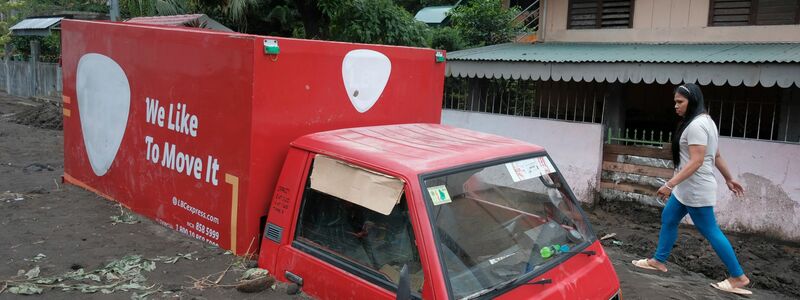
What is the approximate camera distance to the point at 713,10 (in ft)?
32.2

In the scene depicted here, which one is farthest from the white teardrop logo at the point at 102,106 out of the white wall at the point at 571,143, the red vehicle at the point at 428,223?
the white wall at the point at 571,143

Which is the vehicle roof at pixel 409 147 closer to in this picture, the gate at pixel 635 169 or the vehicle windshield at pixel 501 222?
the vehicle windshield at pixel 501 222

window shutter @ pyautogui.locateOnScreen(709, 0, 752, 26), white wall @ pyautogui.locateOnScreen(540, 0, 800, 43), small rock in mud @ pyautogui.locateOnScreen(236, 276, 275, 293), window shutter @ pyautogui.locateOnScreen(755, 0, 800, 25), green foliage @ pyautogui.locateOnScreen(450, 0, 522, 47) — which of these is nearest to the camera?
small rock in mud @ pyautogui.locateOnScreen(236, 276, 275, 293)

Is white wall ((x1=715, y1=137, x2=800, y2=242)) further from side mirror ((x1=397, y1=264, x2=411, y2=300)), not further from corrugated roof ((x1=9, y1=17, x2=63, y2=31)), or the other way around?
corrugated roof ((x1=9, y1=17, x2=63, y2=31))

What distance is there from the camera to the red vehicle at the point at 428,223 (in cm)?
246

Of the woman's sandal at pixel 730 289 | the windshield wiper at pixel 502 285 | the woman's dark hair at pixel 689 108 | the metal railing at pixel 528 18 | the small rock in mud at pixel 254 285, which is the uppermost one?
the metal railing at pixel 528 18

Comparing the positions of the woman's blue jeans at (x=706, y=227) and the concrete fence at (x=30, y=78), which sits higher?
the concrete fence at (x=30, y=78)

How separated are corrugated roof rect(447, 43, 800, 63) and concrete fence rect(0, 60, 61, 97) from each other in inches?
597

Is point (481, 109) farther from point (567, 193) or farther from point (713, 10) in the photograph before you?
point (567, 193)

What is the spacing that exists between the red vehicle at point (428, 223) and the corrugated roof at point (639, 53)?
5.32m

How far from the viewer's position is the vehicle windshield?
8.07 ft

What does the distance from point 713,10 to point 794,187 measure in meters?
4.25

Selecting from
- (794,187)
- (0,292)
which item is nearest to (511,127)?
(794,187)

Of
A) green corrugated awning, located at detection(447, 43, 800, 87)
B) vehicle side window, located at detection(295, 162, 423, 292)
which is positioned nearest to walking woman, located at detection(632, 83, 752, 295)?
vehicle side window, located at detection(295, 162, 423, 292)
